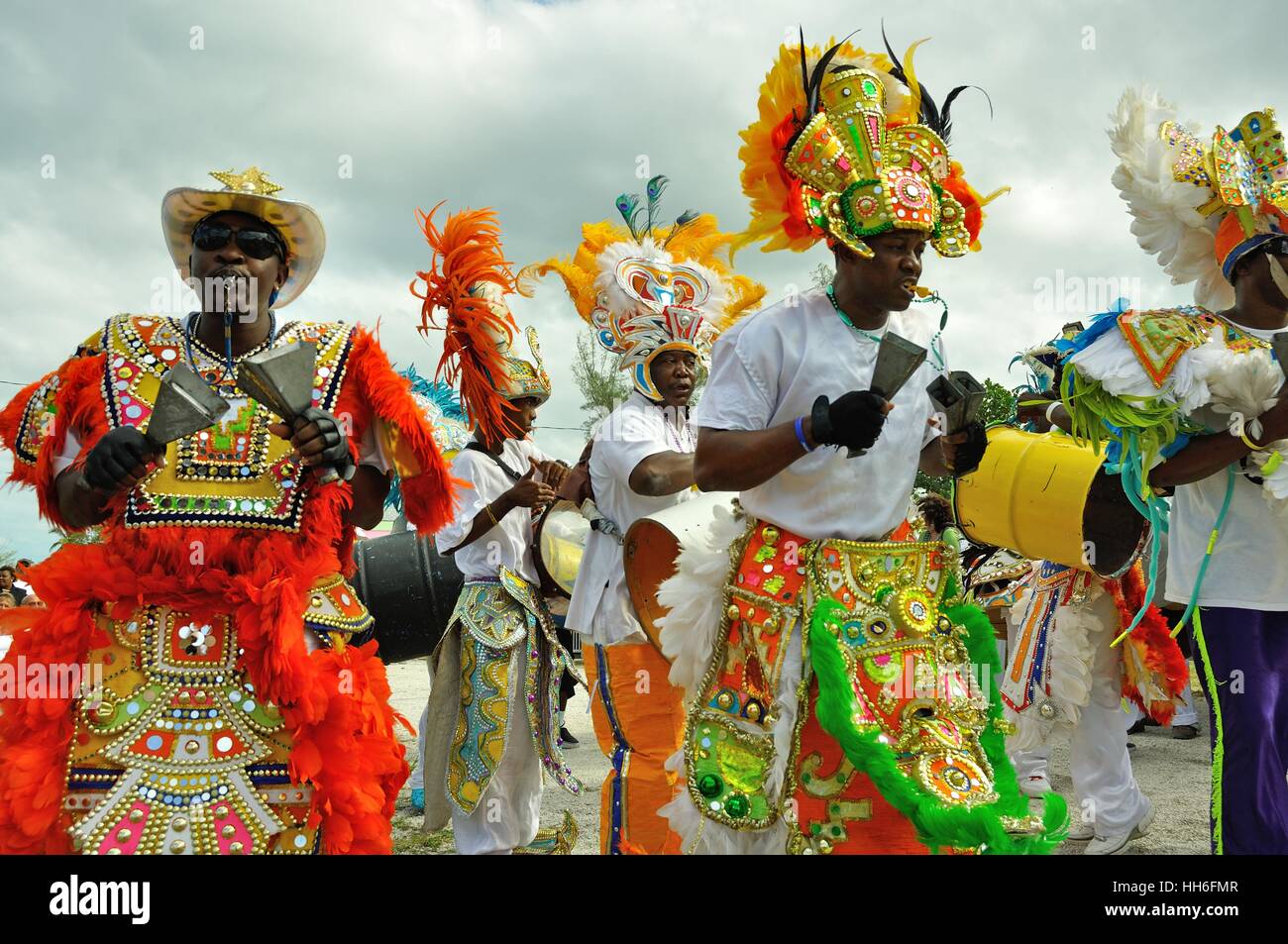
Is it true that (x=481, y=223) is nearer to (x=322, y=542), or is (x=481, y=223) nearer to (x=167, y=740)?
(x=322, y=542)

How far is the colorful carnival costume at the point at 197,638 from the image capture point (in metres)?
2.65

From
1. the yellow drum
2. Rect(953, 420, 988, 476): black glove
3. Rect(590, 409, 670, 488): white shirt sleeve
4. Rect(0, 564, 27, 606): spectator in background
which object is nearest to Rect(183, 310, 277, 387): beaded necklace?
Rect(590, 409, 670, 488): white shirt sleeve

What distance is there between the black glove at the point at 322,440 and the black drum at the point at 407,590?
5.66 m

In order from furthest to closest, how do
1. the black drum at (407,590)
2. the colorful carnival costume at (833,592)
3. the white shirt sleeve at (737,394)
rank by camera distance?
the black drum at (407,590), the white shirt sleeve at (737,394), the colorful carnival costume at (833,592)

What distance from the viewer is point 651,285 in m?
5.23

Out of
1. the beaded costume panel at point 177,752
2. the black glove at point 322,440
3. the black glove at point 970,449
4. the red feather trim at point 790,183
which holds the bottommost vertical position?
the beaded costume panel at point 177,752

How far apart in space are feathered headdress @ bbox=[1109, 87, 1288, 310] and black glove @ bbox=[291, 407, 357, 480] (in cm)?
295

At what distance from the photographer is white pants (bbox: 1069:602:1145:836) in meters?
5.29

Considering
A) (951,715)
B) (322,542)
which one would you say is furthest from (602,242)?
(951,715)

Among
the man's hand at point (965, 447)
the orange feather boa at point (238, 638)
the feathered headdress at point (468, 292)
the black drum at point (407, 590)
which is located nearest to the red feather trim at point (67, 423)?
the orange feather boa at point (238, 638)

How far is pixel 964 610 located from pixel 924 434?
509 mm

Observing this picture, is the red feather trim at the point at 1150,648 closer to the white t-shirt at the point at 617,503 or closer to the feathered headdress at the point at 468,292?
the white t-shirt at the point at 617,503

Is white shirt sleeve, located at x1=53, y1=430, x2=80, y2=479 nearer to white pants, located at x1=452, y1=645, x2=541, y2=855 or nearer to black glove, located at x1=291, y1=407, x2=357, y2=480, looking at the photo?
black glove, located at x1=291, y1=407, x2=357, y2=480

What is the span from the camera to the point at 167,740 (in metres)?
2.69
